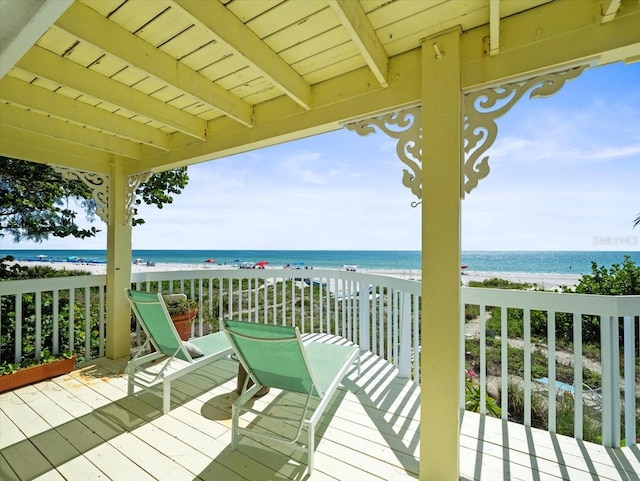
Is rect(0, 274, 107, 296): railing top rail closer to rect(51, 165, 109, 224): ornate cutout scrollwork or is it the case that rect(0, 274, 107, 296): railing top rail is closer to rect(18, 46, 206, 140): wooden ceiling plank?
rect(51, 165, 109, 224): ornate cutout scrollwork

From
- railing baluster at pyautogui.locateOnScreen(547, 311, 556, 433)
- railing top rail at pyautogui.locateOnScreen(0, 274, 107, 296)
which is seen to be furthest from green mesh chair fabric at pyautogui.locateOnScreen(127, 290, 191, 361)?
railing baluster at pyautogui.locateOnScreen(547, 311, 556, 433)

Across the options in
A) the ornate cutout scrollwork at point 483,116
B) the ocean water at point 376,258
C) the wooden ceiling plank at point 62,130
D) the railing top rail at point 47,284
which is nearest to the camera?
the ornate cutout scrollwork at point 483,116

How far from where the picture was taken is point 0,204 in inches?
180

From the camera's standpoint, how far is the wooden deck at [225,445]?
1.79 meters

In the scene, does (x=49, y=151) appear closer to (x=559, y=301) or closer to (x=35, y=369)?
(x=35, y=369)

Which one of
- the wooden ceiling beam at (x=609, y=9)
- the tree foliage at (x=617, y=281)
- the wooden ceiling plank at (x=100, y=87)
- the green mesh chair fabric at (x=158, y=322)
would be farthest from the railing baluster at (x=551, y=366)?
the tree foliage at (x=617, y=281)

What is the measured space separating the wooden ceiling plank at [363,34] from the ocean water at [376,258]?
2546 centimetres

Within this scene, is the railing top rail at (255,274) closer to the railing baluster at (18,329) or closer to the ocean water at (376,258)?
the railing baluster at (18,329)

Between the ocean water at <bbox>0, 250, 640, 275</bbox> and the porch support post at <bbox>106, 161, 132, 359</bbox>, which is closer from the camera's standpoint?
the porch support post at <bbox>106, 161, 132, 359</bbox>

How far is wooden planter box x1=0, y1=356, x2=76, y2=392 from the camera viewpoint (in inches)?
111

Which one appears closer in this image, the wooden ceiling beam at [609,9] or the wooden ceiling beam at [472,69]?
the wooden ceiling beam at [609,9]

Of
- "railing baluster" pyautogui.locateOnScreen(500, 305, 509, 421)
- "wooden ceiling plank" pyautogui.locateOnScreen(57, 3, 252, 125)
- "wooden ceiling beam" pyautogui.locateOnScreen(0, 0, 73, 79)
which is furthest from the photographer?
"railing baluster" pyautogui.locateOnScreen(500, 305, 509, 421)

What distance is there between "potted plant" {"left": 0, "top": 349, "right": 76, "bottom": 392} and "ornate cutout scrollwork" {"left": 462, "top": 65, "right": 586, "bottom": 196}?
418cm

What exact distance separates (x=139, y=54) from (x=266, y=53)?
2.43 ft
